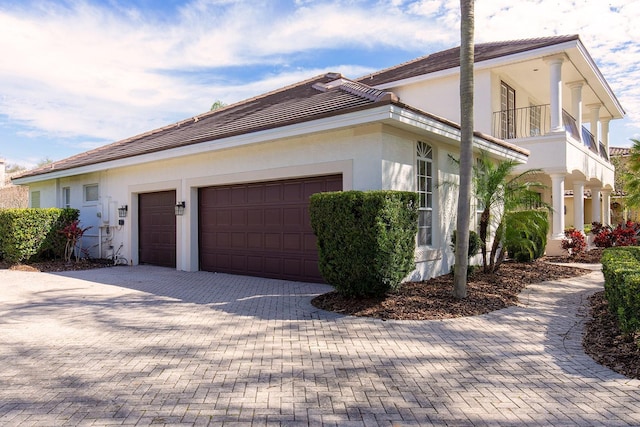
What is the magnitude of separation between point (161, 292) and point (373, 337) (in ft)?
16.7

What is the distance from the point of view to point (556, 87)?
13.9 m

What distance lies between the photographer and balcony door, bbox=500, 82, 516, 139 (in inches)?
609

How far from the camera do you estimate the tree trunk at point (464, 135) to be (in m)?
6.89

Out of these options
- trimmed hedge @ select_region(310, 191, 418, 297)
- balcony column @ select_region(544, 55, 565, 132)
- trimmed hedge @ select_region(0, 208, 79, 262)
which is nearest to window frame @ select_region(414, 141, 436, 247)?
trimmed hedge @ select_region(310, 191, 418, 297)

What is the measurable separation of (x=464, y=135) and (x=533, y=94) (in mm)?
13517

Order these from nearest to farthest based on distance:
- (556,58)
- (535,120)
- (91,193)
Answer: (556,58) → (91,193) → (535,120)

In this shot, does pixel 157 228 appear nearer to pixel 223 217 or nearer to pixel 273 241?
pixel 223 217

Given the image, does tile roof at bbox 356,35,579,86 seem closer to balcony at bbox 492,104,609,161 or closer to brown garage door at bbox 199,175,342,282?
balcony at bbox 492,104,609,161

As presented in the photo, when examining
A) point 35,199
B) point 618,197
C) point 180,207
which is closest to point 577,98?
point 180,207

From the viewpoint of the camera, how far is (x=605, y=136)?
A: 77.4 feet

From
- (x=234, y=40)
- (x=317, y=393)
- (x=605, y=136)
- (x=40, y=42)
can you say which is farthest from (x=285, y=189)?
(x=605, y=136)

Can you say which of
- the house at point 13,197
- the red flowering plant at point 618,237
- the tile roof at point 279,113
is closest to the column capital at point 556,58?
the tile roof at point 279,113

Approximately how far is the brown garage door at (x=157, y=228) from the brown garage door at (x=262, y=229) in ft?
4.41

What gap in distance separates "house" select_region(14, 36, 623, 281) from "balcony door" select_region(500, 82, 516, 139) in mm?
75
